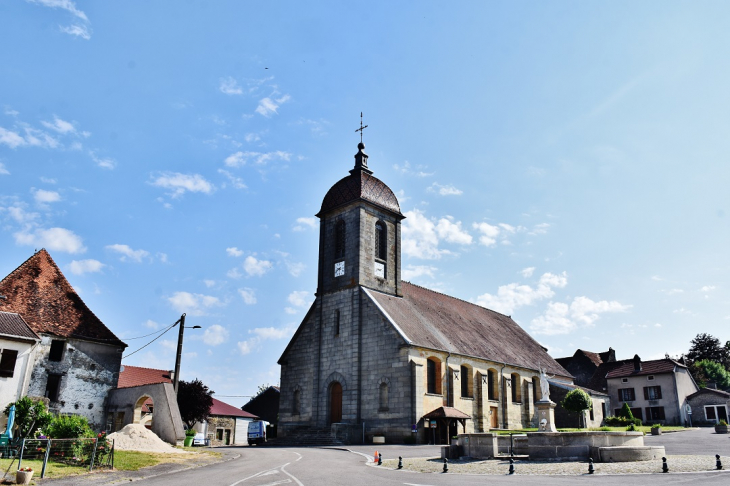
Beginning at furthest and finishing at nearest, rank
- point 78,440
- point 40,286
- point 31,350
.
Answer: point 40,286 < point 31,350 < point 78,440

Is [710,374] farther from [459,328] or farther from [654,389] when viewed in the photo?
[459,328]

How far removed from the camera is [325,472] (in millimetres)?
16562

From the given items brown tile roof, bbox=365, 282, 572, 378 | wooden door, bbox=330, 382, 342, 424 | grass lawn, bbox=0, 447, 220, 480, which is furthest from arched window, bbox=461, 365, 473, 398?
grass lawn, bbox=0, 447, 220, 480

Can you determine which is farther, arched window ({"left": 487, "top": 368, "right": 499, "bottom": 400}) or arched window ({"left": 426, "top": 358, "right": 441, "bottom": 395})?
arched window ({"left": 487, "top": 368, "right": 499, "bottom": 400})

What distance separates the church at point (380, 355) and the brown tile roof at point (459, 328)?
150 millimetres

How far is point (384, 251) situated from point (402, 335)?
8.36m

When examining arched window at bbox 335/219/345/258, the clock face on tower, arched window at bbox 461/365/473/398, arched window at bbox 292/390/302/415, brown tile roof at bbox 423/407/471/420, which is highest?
arched window at bbox 335/219/345/258

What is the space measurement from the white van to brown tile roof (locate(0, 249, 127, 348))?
46.7 feet

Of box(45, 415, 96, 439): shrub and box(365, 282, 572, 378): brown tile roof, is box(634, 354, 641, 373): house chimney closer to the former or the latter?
box(365, 282, 572, 378): brown tile roof

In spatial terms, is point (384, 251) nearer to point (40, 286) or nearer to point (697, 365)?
point (40, 286)

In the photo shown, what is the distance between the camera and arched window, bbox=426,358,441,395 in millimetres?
35938

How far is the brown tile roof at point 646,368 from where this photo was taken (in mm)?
52906

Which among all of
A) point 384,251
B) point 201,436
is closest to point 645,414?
point 384,251

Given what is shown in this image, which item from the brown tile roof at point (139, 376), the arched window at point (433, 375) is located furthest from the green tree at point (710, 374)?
the brown tile roof at point (139, 376)
